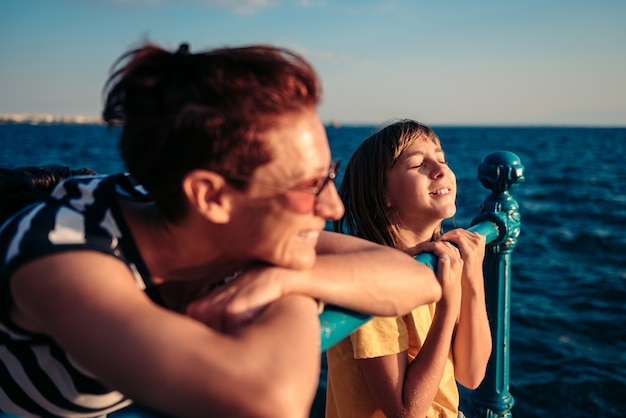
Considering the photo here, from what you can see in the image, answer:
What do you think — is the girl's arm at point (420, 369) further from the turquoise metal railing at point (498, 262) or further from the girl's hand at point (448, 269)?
the turquoise metal railing at point (498, 262)

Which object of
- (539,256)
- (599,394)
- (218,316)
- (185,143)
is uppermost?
(185,143)

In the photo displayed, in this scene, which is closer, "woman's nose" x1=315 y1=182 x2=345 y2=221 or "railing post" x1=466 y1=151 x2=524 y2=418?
"woman's nose" x1=315 y1=182 x2=345 y2=221

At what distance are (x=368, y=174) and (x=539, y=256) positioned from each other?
11145 millimetres

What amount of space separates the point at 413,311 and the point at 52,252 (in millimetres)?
1434

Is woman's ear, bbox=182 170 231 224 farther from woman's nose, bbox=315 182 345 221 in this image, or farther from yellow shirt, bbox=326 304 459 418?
yellow shirt, bbox=326 304 459 418

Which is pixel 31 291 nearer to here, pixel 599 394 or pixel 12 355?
pixel 12 355

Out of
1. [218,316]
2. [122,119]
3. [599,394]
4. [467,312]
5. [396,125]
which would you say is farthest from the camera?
[599,394]

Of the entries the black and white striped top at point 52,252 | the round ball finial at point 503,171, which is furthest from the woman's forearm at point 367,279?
the round ball finial at point 503,171

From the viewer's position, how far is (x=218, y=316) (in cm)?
113

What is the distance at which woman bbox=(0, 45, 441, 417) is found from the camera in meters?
0.93

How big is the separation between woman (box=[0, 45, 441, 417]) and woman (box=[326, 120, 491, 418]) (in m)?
0.50

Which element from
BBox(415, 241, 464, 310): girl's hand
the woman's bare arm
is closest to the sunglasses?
the woman's bare arm

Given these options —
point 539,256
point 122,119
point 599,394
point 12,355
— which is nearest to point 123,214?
point 122,119

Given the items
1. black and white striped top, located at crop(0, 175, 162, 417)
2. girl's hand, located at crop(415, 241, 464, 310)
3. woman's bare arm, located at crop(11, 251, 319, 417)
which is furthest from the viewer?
A: girl's hand, located at crop(415, 241, 464, 310)
